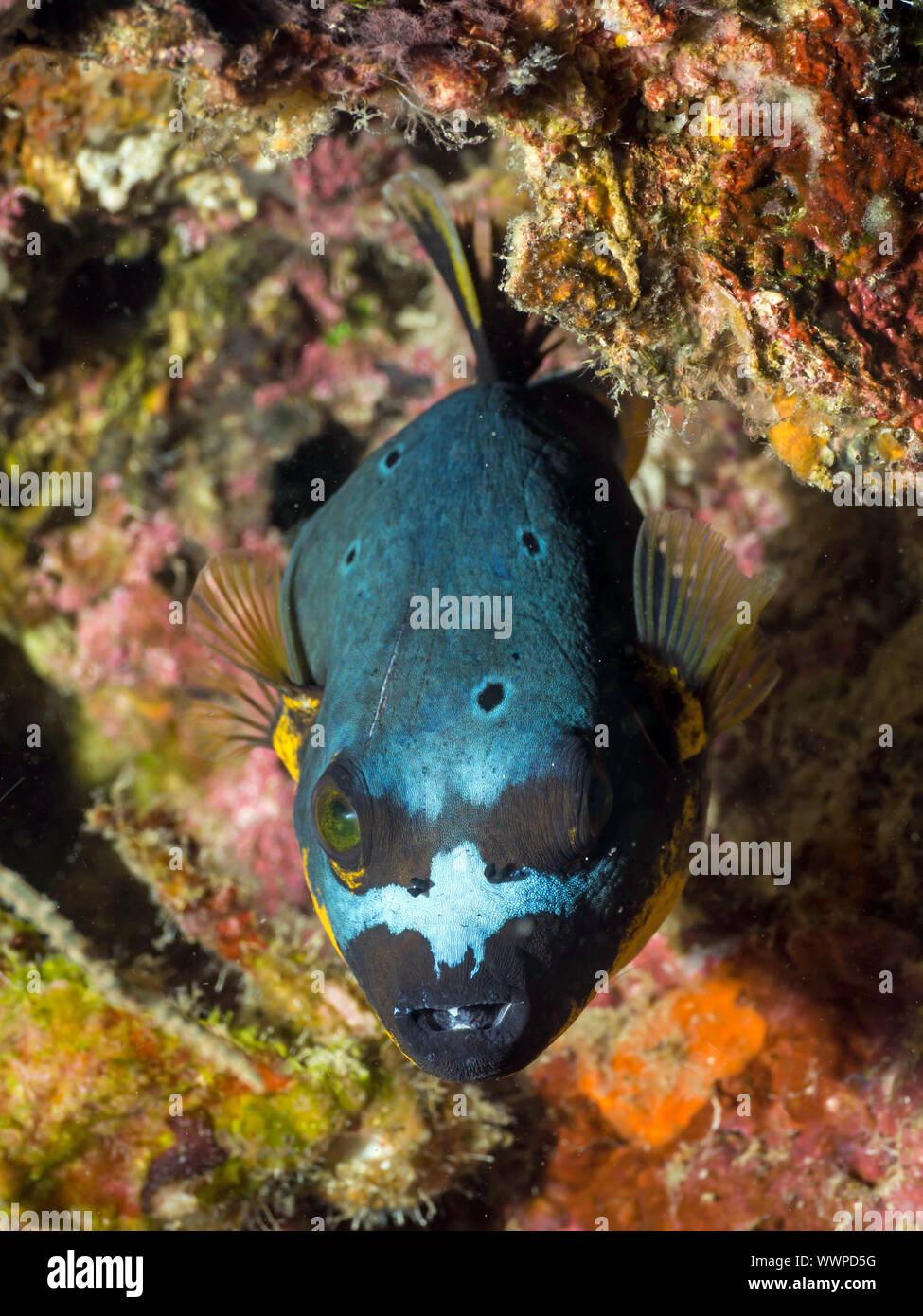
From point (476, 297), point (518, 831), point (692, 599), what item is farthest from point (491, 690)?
point (476, 297)

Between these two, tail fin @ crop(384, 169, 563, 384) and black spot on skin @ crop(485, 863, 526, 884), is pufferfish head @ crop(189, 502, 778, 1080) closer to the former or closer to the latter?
black spot on skin @ crop(485, 863, 526, 884)

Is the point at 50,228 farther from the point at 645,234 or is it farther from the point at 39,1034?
the point at 39,1034

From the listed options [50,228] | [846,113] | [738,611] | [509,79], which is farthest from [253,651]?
[50,228]

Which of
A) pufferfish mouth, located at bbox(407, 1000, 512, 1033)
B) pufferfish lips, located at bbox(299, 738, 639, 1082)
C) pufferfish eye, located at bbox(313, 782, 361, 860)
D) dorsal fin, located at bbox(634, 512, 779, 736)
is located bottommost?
pufferfish mouth, located at bbox(407, 1000, 512, 1033)

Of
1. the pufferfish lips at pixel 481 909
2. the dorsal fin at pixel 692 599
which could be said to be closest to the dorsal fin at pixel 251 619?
the pufferfish lips at pixel 481 909

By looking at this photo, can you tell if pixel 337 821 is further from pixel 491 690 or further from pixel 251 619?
pixel 251 619

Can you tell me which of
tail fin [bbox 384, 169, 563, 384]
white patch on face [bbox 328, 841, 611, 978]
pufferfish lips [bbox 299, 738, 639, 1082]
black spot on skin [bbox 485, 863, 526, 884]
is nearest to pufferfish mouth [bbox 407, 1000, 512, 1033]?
pufferfish lips [bbox 299, 738, 639, 1082]

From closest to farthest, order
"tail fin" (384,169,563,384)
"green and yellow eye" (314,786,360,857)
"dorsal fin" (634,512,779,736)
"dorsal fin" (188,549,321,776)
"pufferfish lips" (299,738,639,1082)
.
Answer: "pufferfish lips" (299,738,639,1082)
"green and yellow eye" (314,786,360,857)
"dorsal fin" (634,512,779,736)
"dorsal fin" (188,549,321,776)
"tail fin" (384,169,563,384)

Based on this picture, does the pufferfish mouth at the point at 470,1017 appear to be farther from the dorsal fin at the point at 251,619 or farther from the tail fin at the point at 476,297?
the tail fin at the point at 476,297
